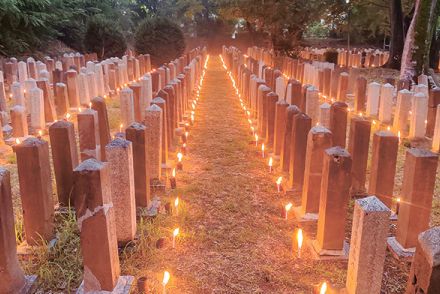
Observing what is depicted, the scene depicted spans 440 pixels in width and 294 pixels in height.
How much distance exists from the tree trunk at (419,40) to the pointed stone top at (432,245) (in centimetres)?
974

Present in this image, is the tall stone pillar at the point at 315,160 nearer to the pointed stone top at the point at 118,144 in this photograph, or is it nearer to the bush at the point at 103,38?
the pointed stone top at the point at 118,144

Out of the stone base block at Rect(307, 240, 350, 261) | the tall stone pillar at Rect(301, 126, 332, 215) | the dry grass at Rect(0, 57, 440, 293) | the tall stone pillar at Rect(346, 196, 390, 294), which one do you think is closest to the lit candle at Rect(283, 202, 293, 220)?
the dry grass at Rect(0, 57, 440, 293)

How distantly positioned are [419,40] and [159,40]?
26.7 feet

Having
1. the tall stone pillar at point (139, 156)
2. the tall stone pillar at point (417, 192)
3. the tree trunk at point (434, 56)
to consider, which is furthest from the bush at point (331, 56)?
the tall stone pillar at point (417, 192)

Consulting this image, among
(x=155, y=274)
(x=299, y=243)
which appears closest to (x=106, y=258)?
(x=155, y=274)

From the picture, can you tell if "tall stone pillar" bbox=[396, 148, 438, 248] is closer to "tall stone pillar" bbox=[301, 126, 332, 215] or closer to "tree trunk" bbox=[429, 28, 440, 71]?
"tall stone pillar" bbox=[301, 126, 332, 215]

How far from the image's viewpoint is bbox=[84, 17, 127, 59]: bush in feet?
54.4

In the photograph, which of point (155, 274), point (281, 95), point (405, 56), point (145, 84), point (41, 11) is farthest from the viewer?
point (41, 11)

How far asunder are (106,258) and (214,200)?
1717mm

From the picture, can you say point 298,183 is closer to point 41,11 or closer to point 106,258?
point 106,258

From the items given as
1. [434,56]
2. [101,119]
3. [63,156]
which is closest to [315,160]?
[63,156]

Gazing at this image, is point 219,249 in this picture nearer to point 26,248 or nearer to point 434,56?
point 26,248

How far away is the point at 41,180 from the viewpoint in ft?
9.52

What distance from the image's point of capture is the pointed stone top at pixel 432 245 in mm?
1545
